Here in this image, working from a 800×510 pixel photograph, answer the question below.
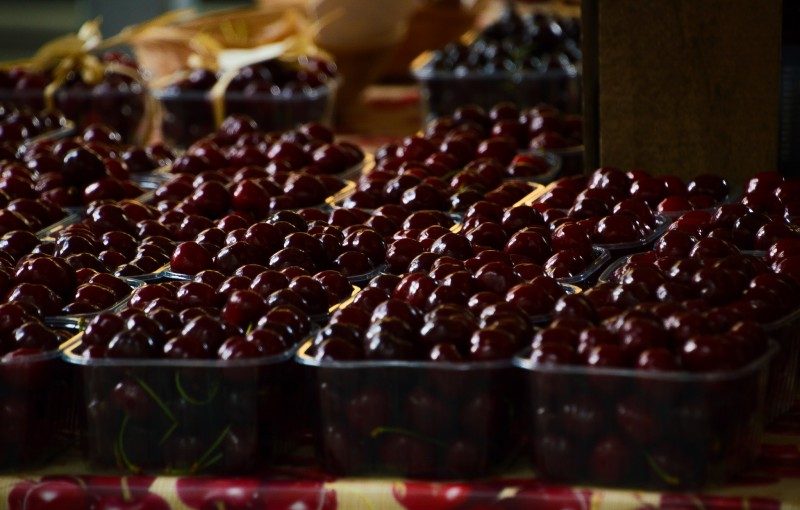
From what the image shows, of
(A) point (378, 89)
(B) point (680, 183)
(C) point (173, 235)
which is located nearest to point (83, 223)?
(C) point (173, 235)

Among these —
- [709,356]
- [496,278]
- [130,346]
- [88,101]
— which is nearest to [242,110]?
[88,101]

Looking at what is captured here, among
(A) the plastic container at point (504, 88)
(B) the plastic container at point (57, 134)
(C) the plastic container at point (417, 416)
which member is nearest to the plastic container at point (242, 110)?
(A) the plastic container at point (504, 88)

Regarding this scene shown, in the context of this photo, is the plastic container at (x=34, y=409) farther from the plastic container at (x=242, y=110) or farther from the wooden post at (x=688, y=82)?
the plastic container at (x=242, y=110)

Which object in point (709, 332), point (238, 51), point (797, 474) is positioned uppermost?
point (238, 51)

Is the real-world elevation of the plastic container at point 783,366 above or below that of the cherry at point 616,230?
below

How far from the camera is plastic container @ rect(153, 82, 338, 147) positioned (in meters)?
3.20

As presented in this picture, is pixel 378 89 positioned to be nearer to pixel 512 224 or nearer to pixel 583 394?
pixel 512 224

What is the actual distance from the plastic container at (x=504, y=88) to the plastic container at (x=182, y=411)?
220 cm

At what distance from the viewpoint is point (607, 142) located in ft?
6.96

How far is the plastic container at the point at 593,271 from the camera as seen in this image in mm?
1467

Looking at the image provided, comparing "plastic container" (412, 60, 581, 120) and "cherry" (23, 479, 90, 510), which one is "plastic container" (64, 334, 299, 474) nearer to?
"cherry" (23, 479, 90, 510)

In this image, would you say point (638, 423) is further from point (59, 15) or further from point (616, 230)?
point (59, 15)

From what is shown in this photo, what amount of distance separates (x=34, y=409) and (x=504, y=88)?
2.25 m

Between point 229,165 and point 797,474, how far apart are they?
1362mm
